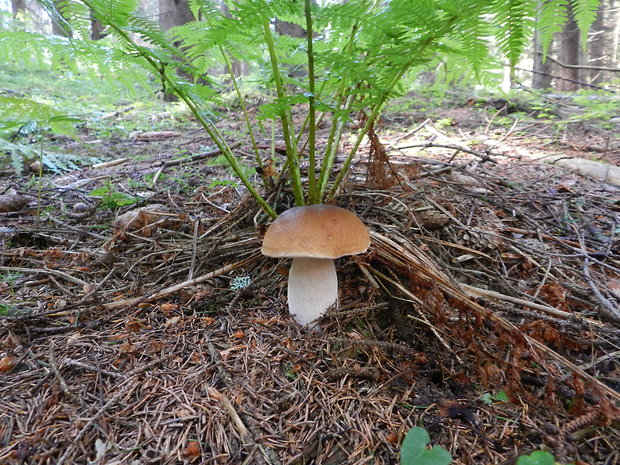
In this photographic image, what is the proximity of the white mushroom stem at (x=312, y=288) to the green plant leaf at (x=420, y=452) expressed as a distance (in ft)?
2.87

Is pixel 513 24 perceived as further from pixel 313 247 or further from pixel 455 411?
pixel 455 411

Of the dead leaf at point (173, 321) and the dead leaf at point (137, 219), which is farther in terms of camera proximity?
the dead leaf at point (137, 219)

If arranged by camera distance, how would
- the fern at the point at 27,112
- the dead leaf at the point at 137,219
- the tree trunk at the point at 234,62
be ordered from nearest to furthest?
the fern at the point at 27,112, the dead leaf at the point at 137,219, the tree trunk at the point at 234,62

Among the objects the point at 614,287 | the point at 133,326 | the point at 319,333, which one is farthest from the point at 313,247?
the point at 614,287

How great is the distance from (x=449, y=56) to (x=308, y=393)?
96.7 inches

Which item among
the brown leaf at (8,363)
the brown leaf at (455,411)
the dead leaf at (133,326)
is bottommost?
the brown leaf at (455,411)

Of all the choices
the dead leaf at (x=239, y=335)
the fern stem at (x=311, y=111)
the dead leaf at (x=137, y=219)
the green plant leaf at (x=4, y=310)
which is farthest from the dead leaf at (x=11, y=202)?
the fern stem at (x=311, y=111)

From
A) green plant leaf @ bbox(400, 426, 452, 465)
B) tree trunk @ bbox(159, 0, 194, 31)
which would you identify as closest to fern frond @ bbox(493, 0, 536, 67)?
green plant leaf @ bbox(400, 426, 452, 465)

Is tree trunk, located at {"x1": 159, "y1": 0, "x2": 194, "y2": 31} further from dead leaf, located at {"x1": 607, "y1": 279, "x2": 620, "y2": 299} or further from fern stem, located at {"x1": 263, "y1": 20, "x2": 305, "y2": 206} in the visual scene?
dead leaf, located at {"x1": 607, "y1": 279, "x2": 620, "y2": 299}

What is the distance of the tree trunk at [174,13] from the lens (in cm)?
900

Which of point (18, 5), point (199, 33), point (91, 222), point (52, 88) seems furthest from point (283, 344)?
point (18, 5)

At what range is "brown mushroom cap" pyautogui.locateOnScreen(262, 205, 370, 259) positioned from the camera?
1806 mm

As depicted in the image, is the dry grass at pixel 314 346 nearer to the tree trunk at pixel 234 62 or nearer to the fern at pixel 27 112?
the fern at pixel 27 112

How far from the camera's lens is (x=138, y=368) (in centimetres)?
171
